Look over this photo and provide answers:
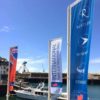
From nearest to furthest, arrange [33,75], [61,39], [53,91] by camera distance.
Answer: [61,39] → [53,91] → [33,75]

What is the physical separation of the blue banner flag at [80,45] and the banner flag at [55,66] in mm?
6304

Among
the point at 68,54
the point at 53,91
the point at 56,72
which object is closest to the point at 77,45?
the point at 68,54

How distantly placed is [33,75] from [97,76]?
41.7 metres

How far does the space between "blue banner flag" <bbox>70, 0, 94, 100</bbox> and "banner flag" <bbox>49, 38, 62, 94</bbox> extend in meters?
6.30

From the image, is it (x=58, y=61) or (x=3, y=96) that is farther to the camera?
(x=3, y=96)

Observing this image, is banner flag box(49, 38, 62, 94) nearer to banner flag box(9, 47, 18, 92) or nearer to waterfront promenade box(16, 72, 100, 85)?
banner flag box(9, 47, 18, 92)

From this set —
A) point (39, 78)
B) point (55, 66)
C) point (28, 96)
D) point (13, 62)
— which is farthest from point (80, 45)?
point (39, 78)

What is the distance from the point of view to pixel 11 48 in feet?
78.7

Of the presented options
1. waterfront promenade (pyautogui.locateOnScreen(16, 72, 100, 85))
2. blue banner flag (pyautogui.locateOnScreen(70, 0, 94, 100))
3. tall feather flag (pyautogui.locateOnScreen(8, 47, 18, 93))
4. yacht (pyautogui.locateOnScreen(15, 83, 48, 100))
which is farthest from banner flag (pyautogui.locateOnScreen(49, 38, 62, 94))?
waterfront promenade (pyautogui.locateOnScreen(16, 72, 100, 85))

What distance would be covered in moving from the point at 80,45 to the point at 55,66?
26.3 ft

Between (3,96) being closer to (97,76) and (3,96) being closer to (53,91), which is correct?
(53,91)

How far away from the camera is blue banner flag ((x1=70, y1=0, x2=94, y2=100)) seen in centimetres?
988

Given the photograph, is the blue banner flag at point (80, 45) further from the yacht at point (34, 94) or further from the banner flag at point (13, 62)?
the yacht at point (34, 94)

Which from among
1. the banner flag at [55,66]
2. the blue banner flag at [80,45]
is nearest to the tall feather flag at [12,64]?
the banner flag at [55,66]
